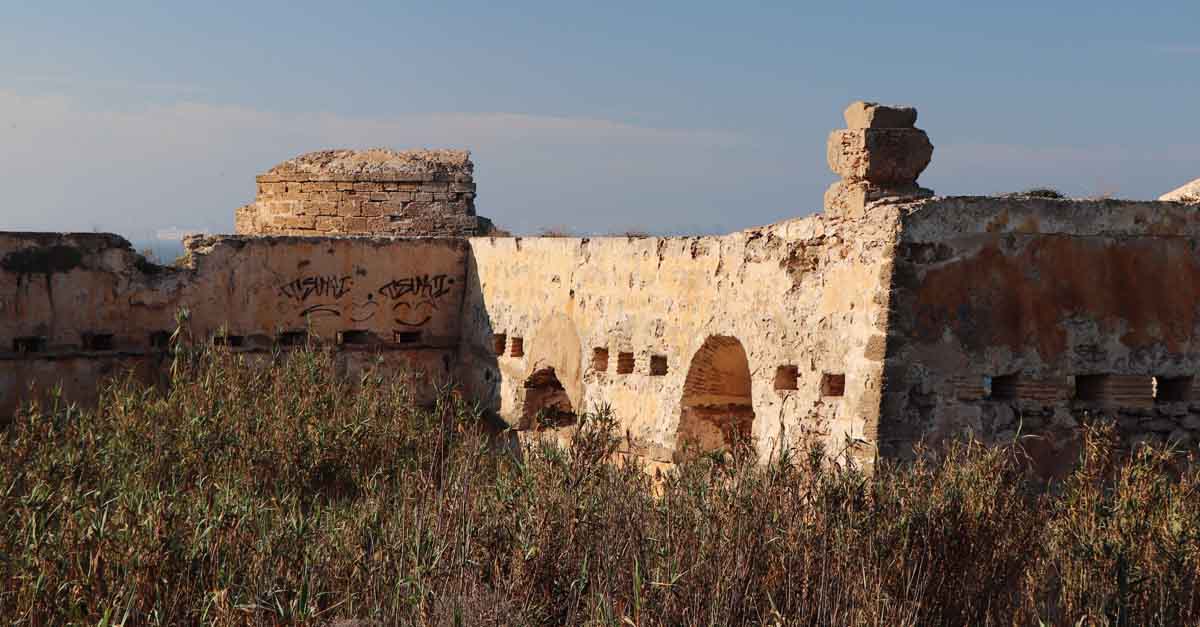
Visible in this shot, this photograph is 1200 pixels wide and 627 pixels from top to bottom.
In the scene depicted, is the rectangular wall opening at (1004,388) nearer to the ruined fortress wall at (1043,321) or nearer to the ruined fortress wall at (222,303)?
the ruined fortress wall at (1043,321)

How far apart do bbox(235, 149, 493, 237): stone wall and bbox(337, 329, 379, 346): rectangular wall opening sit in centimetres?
285

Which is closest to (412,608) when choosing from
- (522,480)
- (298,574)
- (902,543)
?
(298,574)

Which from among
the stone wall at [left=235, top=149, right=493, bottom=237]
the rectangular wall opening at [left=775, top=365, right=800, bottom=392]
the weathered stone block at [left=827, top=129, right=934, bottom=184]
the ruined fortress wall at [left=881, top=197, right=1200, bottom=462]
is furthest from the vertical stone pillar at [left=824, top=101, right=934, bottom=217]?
the stone wall at [left=235, top=149, right=493, bottom=237]

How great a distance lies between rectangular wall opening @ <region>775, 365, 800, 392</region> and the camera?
8.19m

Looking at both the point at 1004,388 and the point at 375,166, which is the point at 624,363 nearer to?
the point at 1004,388

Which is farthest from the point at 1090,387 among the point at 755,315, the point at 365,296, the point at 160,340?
the point at 160,340

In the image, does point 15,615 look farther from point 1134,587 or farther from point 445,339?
point 445,339

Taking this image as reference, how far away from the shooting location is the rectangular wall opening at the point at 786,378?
819 centimetres

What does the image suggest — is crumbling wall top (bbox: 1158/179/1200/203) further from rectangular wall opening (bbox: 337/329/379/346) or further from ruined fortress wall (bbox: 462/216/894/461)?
rectangular wall opening (bbox: 337/329/379/346)

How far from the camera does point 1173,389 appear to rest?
26.0ft

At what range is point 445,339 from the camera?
1296 centimetres

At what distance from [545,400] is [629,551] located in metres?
5.96

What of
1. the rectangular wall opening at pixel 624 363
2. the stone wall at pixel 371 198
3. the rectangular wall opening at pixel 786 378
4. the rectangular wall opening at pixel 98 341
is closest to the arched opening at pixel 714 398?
the rectangular wall opening at pixel 624 363

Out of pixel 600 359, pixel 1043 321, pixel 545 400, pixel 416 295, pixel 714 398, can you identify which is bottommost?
pixel 545 400
